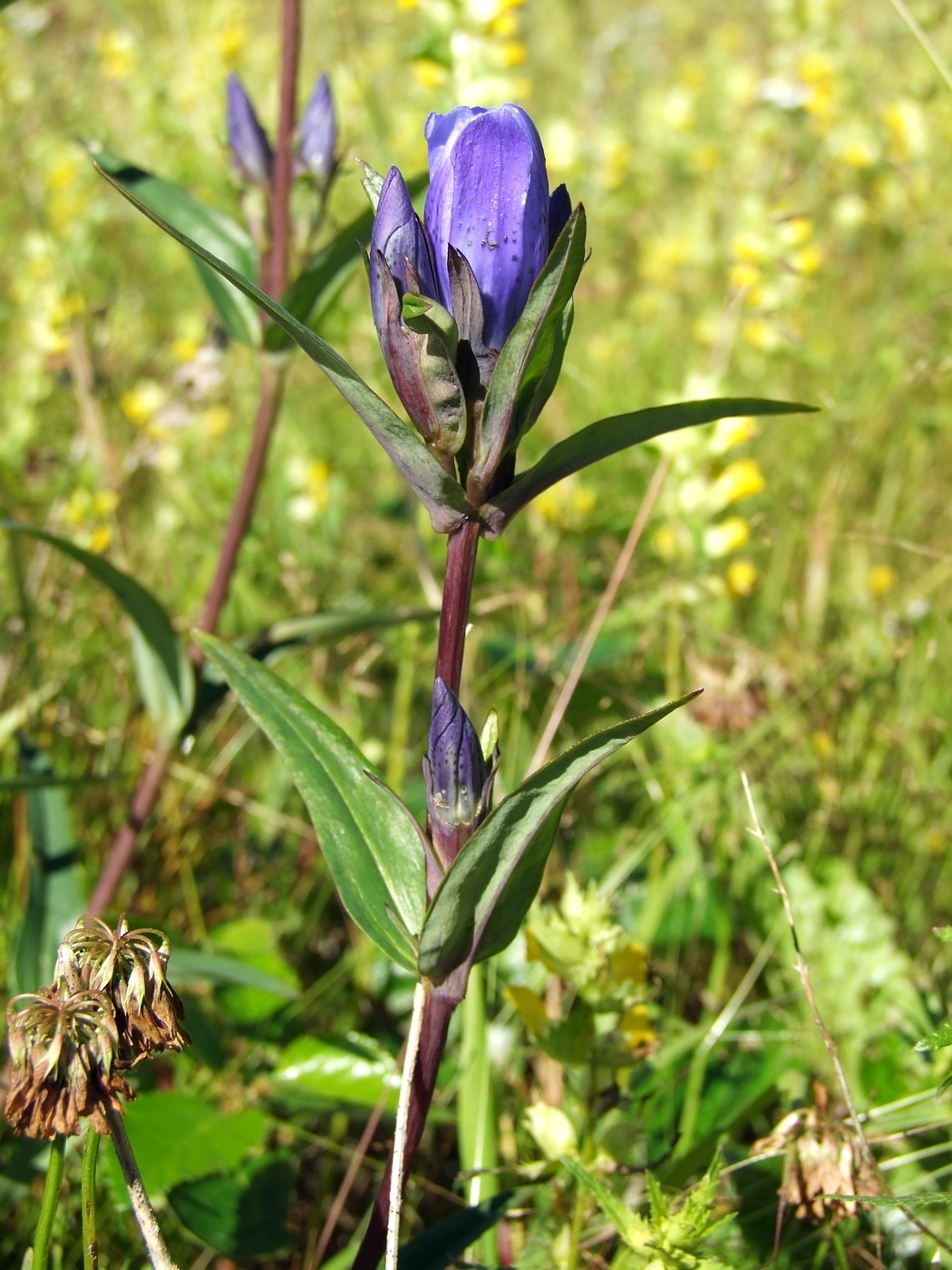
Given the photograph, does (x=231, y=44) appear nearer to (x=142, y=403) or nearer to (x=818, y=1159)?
(x=142, y=403)

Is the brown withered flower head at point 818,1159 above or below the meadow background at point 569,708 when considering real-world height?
below

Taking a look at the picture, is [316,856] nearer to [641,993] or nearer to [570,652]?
[570,652]

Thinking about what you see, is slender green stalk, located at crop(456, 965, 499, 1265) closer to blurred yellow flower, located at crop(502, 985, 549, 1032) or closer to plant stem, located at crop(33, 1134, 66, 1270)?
blurred yellow flower, located at crop(502, 985, 549, 1032)

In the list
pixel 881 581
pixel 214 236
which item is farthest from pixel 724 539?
pixel 214 236

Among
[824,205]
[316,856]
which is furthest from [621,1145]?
[824,205]

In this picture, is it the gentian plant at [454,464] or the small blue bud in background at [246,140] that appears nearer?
the gentian plant at [454,464]

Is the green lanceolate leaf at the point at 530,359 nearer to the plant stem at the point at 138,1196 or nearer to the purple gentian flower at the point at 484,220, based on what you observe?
the purple gentian flower at the point at 484,220

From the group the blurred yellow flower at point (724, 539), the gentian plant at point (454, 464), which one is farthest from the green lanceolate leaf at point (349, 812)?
the blurred yellow flower at point (724, 539)
